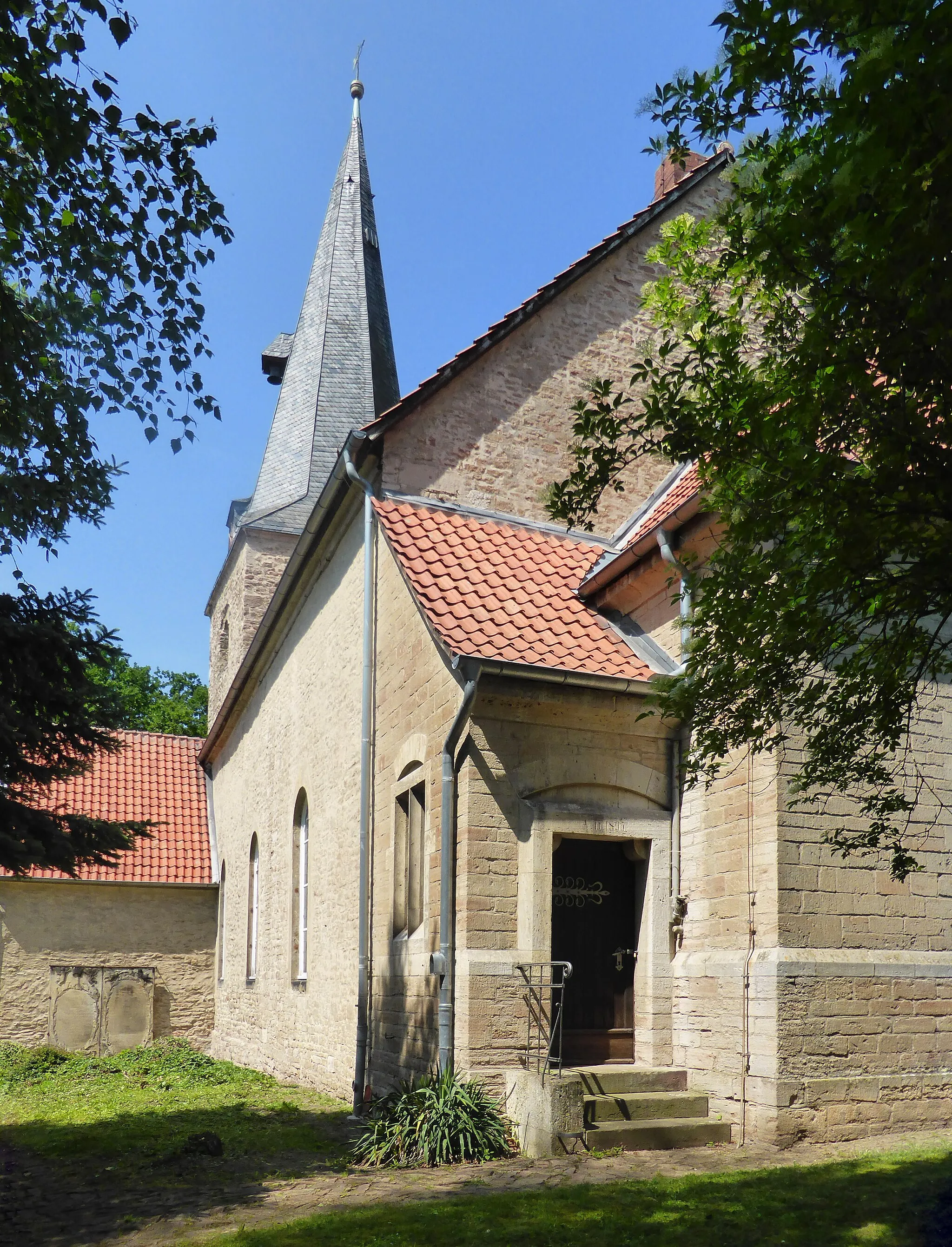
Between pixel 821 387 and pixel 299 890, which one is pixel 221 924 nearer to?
pixel 299 890

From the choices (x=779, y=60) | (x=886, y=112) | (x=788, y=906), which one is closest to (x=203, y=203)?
(x=779, y=60)

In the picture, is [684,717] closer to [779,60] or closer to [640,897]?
Result: [779,60]

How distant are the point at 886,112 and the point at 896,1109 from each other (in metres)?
7.47

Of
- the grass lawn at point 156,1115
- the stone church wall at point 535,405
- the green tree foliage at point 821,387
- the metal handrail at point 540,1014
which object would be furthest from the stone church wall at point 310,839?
the green tree foliage at point 821,387

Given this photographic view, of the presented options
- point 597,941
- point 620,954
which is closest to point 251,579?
point 597,941

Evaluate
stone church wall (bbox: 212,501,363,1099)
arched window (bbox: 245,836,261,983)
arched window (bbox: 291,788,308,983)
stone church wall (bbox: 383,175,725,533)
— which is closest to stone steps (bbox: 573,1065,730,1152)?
stone church wall (bbox: 212,501,363,1099)

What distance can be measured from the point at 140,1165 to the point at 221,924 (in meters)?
12.7

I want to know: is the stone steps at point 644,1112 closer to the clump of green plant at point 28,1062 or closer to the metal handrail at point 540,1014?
the metal handrail at point 540,1014

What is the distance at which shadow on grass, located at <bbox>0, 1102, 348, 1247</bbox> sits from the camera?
6.98 metres

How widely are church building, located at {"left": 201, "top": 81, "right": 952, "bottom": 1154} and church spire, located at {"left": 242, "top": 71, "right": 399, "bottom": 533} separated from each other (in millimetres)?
10007

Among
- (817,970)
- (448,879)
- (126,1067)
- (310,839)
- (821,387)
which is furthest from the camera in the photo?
(126,1067)

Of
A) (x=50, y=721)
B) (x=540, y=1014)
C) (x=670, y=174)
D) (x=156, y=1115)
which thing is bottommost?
(x=156, y=1115)

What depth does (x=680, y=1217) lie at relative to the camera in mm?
6273

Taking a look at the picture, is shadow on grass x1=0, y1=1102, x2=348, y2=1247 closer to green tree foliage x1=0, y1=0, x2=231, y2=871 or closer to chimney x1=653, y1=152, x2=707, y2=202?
green tree foliage x1=0, y1=0, x2=231, y2=871
